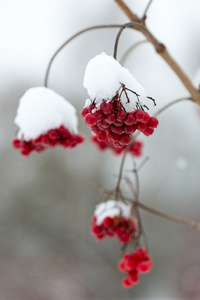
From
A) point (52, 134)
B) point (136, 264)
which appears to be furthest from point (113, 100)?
point (136, 264)

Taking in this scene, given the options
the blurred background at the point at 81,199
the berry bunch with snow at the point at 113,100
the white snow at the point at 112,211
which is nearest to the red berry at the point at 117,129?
the berry bunch with snow at the point at 113,100

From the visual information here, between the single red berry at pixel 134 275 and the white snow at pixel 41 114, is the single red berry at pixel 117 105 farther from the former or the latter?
the single red berry at pixel 134 275

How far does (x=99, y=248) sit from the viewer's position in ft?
23.6

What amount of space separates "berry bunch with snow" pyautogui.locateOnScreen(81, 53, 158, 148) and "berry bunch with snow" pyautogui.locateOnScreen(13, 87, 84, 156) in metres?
0.48

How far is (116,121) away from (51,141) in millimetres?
556

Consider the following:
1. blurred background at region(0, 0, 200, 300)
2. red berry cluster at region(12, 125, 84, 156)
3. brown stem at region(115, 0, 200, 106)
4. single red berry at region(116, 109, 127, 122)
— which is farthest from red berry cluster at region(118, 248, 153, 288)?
blurred background at region(0, 0, 200, 300)

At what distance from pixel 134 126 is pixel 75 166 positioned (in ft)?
22.8

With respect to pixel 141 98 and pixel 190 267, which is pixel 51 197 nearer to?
pixel 190 267

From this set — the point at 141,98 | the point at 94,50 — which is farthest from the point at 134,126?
the point at 94,50

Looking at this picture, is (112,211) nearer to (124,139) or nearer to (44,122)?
(44,122)

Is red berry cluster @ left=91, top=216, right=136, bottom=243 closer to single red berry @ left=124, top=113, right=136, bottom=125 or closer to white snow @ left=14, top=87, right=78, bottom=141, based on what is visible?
white snow @ left=14, top=87, right=78, bottom=141

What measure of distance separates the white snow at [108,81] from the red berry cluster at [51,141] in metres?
0.51

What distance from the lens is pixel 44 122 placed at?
Answer: 3.99 feet

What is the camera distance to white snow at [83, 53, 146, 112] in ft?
2.32
